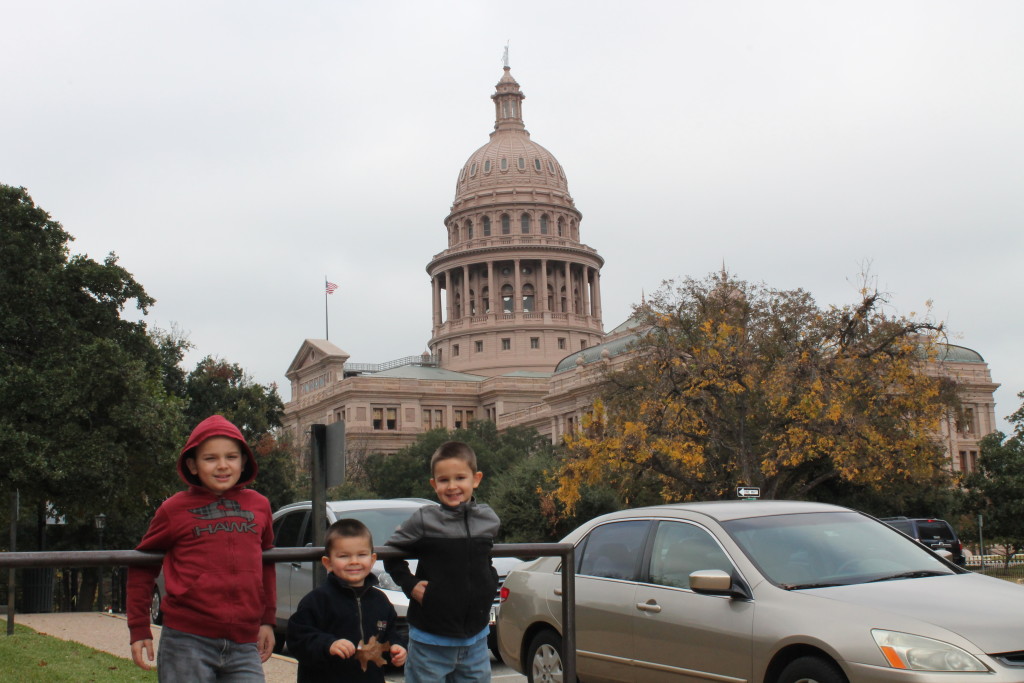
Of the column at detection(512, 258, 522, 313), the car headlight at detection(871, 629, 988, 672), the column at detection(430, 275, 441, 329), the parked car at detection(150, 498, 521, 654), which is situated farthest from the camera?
the column at detection(430, 275, 441, 329)

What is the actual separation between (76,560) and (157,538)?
1.07 feet

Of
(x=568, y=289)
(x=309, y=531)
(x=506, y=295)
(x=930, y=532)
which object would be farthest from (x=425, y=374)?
(x=309, y=531)

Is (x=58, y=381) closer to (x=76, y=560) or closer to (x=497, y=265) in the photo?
(x=76, y=560)

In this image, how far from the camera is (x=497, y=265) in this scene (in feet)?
413

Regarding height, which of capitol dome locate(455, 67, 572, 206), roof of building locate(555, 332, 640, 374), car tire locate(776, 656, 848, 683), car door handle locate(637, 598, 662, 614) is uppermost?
capitol dome locate(455, 67, 572, 206)

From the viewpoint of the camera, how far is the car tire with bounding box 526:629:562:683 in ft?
31.3

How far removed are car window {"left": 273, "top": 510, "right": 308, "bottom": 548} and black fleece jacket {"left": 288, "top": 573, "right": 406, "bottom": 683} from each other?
9.27 m

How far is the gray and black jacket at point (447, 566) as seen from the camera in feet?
20.2

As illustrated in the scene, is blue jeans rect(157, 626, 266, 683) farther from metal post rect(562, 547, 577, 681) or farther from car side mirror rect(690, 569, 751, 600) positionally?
car side mirror rect(690, 569, 751, 600)

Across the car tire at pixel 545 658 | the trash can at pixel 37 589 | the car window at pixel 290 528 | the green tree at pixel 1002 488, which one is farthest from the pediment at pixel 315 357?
the car tire at pixel 545 658

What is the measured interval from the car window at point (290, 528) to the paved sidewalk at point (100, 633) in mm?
1350

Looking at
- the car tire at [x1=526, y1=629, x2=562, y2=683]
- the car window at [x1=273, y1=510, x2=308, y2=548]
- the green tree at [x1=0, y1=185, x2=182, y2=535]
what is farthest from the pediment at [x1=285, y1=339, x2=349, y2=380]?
the car tire at [x1=526, y1=629, x2=562, y2=683]

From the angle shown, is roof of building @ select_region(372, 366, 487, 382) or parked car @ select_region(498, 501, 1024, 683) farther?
roof of building @ select_region(372, 366, 487, 382)

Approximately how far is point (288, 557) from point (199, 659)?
59 centimetres
